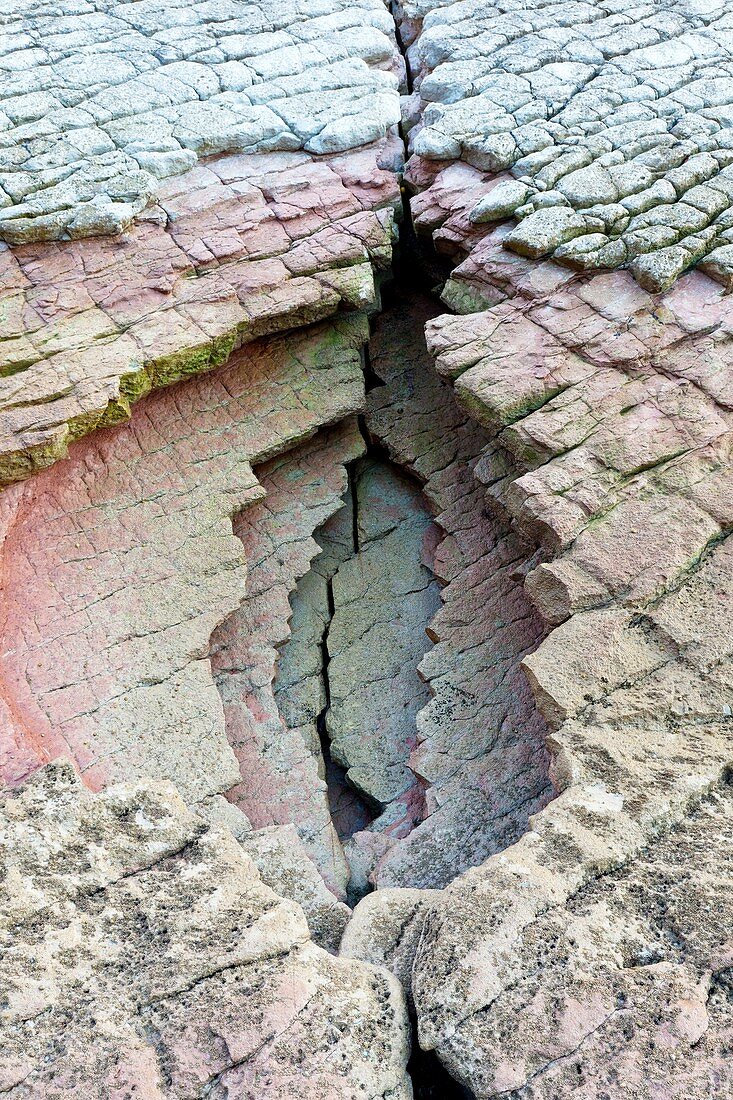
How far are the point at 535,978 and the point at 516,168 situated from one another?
13.4ft

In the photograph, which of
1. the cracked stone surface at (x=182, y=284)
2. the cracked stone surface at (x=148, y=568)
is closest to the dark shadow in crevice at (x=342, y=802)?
the cracked stone surface at (x=148, y=568)

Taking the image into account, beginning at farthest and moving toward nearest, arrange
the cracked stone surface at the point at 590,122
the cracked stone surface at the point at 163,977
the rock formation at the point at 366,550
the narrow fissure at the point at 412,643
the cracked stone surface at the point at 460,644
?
the cracked stone surface at the point at 590,122 → the narrow fissure at the point at 412,643 → the cracked stone surface at the point at 460,644 → the rock formation at the point at 366,550 → the cracked stone surface at the point at 163,977

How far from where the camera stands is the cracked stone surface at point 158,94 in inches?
206

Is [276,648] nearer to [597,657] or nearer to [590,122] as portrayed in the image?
[597,657]

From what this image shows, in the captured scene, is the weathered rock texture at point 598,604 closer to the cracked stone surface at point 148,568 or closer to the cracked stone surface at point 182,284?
the cracked stone surface at point 182,284

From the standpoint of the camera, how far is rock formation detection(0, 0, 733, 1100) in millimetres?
3270

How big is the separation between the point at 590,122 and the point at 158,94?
2.52 m

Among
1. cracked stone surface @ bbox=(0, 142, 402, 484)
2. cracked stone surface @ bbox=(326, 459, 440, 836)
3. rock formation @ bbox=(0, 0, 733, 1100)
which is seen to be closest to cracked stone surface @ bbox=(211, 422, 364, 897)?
rock formation @ bbox=(0, 0, 733, 1100)

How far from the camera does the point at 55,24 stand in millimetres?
6109

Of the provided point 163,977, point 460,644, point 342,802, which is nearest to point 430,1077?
point 163,977

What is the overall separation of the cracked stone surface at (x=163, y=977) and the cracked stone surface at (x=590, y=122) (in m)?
3.44

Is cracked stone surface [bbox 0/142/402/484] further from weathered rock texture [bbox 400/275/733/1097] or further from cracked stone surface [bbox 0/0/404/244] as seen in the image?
weathered rock texture [bbox 400/275/733/1097]

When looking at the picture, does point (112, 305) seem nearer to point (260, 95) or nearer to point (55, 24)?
point (260, 95)

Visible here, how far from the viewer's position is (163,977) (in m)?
3.33
